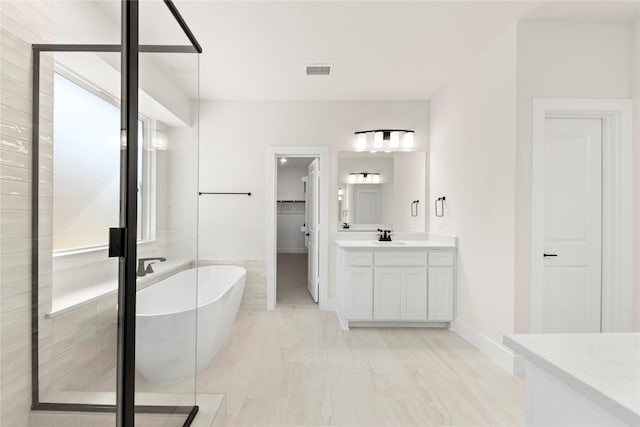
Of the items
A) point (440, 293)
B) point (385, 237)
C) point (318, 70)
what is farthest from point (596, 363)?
point (385, 237)

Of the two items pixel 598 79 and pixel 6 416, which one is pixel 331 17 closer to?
pixel 598 79

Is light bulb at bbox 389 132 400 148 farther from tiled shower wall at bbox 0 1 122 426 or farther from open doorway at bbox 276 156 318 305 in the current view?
tiled shower wall at bbox 0 1 122 426

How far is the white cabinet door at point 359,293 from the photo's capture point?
3.95m

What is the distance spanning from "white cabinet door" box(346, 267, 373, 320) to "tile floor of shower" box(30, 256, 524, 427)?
0.19m

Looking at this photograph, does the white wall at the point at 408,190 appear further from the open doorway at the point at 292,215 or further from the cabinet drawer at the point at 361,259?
the open doorway at the point at 292,215

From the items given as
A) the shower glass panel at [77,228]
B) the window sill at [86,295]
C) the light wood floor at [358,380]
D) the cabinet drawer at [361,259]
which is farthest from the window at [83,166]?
the cabinet drawer at [361,259]

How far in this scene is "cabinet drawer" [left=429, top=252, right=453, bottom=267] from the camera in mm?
3988

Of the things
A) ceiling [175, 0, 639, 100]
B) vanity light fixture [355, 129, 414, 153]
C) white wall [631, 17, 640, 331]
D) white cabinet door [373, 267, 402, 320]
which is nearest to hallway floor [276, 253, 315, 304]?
white cabinet door [373, 267, 402, 320]

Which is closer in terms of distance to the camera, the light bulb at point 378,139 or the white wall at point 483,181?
the white wall at point 483,181

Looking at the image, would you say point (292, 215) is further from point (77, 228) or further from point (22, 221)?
point (22, 221)

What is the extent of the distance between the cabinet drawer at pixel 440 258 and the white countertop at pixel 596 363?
9.72 ft

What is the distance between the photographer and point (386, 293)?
3969 mm

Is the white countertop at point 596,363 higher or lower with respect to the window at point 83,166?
lower

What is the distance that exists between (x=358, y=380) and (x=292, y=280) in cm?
396
